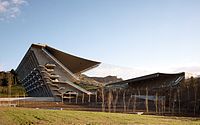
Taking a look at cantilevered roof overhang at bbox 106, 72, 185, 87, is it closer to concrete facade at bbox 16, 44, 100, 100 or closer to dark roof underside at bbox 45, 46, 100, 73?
concrete facade at bbox 16, 44, 100, 100

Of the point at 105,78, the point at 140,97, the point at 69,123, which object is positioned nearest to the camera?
the point at 69,123

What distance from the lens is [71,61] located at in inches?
2680

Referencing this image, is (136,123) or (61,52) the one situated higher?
(61,52)

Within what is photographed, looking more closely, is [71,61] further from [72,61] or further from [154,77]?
[154,77]

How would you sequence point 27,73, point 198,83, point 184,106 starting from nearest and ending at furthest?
point 184,106 → point 198,83 → point 27,73

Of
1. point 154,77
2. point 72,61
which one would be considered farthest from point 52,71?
point 154,77

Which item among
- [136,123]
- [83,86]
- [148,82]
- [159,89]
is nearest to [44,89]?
[83,86]

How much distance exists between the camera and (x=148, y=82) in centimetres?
5725

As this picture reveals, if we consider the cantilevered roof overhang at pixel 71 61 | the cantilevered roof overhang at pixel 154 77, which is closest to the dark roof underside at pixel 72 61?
the cantilevered roof overhang at pixel 71 61

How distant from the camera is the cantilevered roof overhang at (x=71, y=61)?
66500 millimetres

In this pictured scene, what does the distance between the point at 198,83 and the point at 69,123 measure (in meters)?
25.7

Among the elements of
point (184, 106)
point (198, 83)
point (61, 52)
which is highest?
point (61, 52)

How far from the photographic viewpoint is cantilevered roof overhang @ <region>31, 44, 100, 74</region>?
66500mm

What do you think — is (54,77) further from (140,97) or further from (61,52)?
(140,97)
